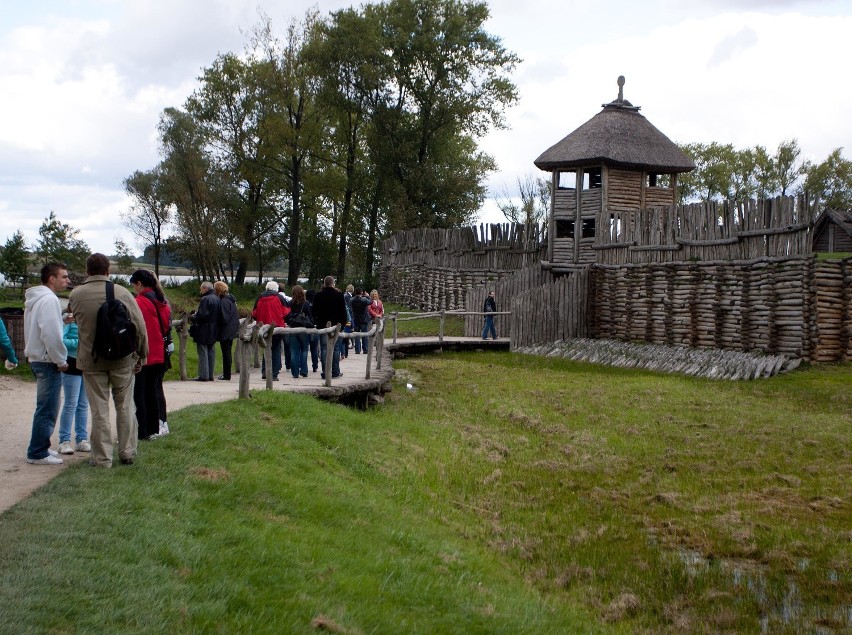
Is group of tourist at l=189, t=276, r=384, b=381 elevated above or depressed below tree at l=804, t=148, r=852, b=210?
below

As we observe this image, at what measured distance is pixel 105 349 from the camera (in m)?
7.90

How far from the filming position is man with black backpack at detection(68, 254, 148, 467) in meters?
7.94

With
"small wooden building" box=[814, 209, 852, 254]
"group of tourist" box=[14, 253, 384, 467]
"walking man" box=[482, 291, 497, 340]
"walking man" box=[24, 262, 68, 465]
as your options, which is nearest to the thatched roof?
"walking man" box=[482, 291, 497, 340]

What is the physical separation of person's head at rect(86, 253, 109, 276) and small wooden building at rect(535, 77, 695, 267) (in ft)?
80.9

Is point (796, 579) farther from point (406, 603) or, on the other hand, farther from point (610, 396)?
point (610, 396)

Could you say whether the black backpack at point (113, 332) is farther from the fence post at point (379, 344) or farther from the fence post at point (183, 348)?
the fence post at point (379, 344)

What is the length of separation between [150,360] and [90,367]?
118 cm

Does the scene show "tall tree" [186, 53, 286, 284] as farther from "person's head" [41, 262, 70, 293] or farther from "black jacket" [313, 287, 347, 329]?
"person's head" [41, 262, 70, 293]

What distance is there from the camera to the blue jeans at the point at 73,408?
900cm

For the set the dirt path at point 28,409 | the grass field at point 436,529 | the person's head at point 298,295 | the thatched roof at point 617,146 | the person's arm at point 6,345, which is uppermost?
the thatched roof at point 617,146

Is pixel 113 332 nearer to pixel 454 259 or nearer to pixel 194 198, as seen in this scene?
pixel 454 259

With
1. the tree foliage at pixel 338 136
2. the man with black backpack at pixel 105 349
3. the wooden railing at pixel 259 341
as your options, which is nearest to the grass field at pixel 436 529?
the man with black backpack at pixel 105 349

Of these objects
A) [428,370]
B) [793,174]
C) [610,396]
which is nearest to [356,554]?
[610,396]

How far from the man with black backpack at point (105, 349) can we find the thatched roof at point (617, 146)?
2577 cm
